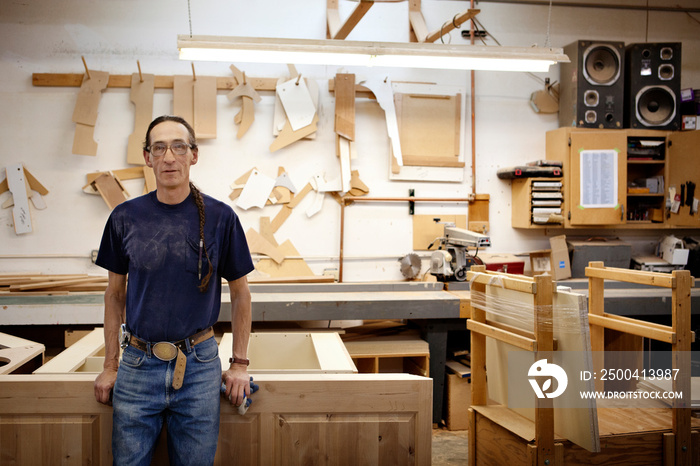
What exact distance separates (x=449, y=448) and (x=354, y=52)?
2392mm

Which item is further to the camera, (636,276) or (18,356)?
(636,276)

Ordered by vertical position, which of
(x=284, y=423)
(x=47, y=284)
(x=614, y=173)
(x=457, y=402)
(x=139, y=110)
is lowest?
(x=457, y=402)

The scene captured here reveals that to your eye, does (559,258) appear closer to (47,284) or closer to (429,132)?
(429,132)

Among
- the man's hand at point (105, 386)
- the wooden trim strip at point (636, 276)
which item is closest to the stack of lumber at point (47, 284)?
the man's hand at point (105, 386)

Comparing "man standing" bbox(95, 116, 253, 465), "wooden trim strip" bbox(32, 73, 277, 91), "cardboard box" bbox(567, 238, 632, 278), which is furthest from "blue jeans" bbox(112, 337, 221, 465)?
"cardboard box" bbox(567, 238, 632, 278)

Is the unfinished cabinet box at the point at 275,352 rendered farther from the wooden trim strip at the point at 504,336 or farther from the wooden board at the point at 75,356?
the wooden trim strip at the point at 504,336

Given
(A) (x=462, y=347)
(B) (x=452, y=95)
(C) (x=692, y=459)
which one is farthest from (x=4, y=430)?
(B) (x=452, y=95)

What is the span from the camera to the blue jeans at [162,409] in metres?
1.54

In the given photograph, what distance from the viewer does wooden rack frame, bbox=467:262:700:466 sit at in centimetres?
212

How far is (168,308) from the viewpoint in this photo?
5.08 ft

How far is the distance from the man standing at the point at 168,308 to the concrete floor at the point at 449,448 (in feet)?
6.41

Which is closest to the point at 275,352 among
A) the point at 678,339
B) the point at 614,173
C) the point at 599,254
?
the point at 678,339

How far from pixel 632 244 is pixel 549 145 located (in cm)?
116

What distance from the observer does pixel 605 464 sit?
2197mm
